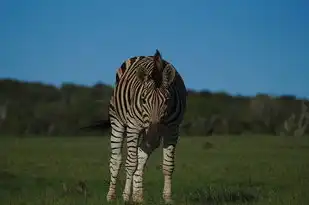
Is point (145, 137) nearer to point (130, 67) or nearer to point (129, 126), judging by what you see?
point (129, 126)

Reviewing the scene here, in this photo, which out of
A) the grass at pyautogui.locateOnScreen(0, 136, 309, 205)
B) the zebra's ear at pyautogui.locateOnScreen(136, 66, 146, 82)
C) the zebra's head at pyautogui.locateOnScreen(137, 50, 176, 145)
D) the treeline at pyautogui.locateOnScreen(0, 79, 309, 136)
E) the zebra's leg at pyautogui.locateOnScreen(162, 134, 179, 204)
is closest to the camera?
the zebra's head at pyautogui.locateOnScreen(137, 50, 176, 145)

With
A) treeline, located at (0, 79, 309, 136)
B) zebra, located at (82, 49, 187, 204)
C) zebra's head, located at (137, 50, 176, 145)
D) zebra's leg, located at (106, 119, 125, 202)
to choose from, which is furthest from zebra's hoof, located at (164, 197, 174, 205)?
treeline, located at (0, 79, 309, 136)

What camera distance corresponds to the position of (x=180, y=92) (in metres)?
10.6

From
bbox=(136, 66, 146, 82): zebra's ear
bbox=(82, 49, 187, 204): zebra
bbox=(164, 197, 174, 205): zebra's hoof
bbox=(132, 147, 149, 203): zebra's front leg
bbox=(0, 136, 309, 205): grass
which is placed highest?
bbox=(136, 66, 146, 82): zebra's ear

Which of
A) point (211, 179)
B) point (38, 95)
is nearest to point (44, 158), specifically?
point (211, 179)

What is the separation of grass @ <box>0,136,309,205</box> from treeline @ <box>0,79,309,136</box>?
1808 cm

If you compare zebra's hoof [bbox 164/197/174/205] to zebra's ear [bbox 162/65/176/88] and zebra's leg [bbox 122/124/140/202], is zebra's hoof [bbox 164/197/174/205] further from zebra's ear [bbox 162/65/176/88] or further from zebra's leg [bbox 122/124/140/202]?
zebra's ear [bbox 162/65/176/88]

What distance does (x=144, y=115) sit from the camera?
970 cm

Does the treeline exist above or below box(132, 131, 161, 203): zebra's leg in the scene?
above

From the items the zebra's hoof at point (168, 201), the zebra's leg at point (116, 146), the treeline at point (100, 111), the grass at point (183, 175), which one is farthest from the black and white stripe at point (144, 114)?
the treeline at point (100, 111)

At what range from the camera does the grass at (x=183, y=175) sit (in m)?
10.8

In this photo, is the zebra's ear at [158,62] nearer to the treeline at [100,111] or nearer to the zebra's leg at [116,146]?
the zebra's leg at [116,146]

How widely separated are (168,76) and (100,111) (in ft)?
153

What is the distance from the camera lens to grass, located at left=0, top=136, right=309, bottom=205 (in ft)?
35.6
